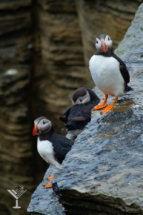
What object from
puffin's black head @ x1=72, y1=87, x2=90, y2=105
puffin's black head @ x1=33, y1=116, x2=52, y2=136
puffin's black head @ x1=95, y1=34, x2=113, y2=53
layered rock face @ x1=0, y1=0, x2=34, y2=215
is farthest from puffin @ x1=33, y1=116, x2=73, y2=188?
layered rock face @ x1=0, y1=0, x2=34, y2=215

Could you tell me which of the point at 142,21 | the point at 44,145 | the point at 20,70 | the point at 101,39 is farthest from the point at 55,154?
the point at 20,70

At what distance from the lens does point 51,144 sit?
11.2 ft

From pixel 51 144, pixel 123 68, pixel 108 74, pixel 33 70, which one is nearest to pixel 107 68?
pixel 108 74

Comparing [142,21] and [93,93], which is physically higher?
[142,21]

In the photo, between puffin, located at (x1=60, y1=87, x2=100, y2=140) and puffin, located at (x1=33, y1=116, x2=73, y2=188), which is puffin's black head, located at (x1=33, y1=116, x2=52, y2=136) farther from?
puffin, located at (x1=60, y1=87, x2=100, y2=140)

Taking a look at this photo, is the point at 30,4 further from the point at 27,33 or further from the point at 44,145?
the point at 44,145

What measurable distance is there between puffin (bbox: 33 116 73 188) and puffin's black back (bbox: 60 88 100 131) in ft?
1.17

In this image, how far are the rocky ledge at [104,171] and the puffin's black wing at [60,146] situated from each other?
38 cm

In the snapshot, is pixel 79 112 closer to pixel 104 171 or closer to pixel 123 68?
pixel 123 68

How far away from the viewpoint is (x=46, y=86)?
10.6m

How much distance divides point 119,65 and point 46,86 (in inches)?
310

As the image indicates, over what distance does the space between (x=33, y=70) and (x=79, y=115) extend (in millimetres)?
6799

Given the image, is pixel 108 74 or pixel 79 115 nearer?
pixel 108 74

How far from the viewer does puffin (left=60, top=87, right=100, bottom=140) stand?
12.4 ft
